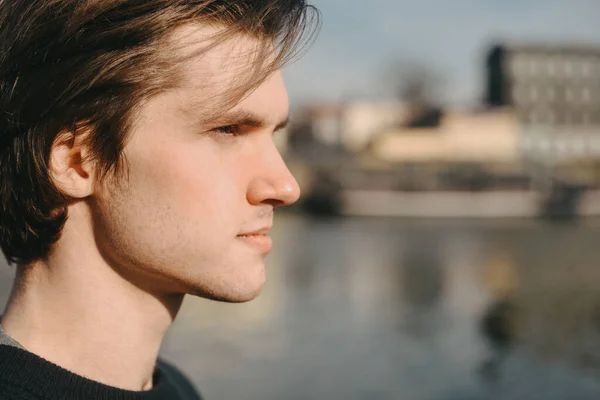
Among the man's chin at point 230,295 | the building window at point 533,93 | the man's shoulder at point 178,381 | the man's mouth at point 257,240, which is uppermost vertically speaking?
the man's mouth at point 257,240

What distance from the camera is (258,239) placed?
1.48 metres

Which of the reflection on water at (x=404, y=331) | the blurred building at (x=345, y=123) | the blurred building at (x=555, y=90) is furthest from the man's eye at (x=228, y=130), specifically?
the blurred building at (x=345, y=123)

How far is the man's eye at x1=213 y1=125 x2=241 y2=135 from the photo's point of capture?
1433 millimetres

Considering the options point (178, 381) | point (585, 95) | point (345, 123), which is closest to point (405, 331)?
point (178, 381)

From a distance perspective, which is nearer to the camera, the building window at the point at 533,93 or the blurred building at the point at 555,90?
the blurred building at the point at 555,90

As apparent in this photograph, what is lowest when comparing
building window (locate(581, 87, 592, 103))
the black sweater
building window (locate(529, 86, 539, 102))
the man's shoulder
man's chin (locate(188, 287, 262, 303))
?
building window (locate(581, 87, 592, 103))

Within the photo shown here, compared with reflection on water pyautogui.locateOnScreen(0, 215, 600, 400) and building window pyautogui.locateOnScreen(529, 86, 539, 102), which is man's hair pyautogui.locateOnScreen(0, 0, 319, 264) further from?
building window pyautogui.locateOnScreen(529, 86, 539, 102)

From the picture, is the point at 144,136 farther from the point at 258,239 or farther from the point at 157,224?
the point at 258,239

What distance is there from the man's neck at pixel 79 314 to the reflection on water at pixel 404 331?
9.39 metres

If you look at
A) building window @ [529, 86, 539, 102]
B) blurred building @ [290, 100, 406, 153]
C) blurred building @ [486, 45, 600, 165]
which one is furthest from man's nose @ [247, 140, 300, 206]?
building window @ [529, 86, 539, 102]

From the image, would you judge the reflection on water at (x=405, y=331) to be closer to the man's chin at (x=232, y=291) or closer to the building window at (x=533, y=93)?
the man's chin at (x=232, y=291)

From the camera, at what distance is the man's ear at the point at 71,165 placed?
140 cm

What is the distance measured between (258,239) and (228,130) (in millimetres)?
223

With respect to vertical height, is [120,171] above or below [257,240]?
above
